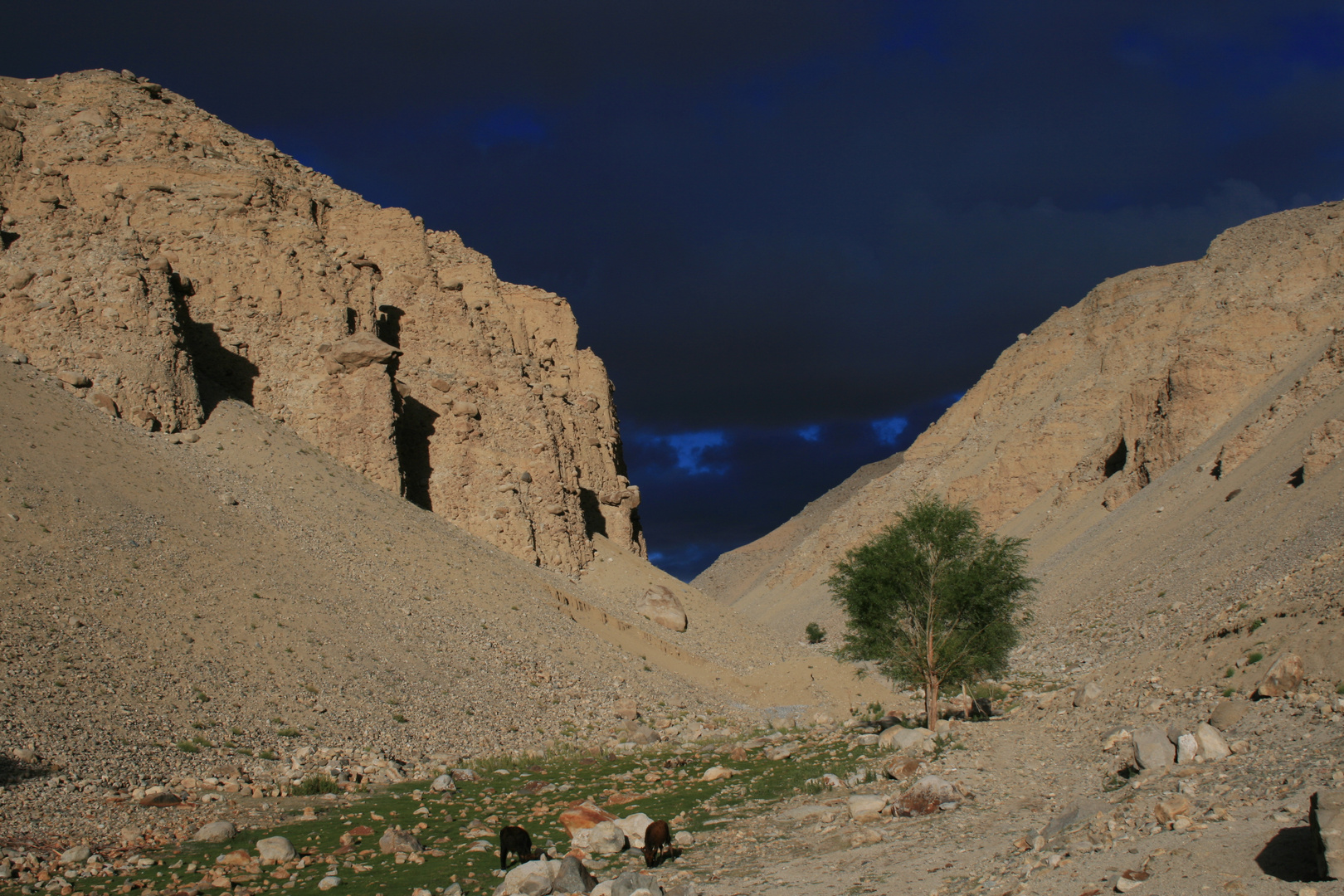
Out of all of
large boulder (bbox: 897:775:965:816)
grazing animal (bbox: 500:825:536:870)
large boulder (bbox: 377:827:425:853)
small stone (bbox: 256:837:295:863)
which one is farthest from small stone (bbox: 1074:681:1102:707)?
small stone (bbox: 256:837:295:863)

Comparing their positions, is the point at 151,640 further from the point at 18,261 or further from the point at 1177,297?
the point at 1177,297

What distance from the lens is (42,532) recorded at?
20484mm

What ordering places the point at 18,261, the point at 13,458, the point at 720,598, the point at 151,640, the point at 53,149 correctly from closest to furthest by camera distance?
the point at 151,640 < the point at 13,458 < the point at 18,261 < the point at 53,149 < the point at 720,598

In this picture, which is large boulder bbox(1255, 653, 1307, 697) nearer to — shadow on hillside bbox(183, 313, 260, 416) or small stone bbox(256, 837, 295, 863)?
small stone bbox(256, 837, 295, 863)

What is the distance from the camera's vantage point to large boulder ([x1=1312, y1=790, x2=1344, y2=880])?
6.07m

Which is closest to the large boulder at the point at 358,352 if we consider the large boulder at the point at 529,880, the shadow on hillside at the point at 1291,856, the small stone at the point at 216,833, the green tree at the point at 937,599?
the green tree at the point at 937,599

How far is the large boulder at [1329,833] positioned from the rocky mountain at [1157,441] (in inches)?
716

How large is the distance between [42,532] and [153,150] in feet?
74.9

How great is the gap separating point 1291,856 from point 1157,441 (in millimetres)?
56762

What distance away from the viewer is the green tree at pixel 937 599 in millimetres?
21453

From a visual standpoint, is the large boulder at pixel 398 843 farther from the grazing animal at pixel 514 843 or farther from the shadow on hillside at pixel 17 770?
the shadow on hillside at pixel 17 770

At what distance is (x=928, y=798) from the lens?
36.7 feet

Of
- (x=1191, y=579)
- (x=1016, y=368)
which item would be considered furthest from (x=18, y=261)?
(x=1016, y=368)

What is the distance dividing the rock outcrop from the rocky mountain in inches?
1051
